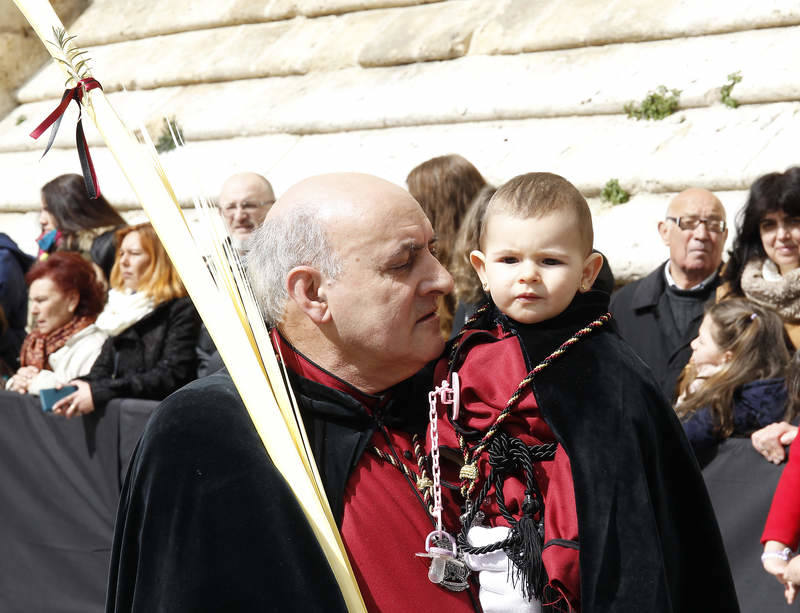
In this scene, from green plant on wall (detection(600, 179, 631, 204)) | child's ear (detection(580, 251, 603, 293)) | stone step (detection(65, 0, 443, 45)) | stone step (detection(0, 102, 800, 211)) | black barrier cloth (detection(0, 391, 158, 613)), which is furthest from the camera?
stone step (detection(65, 0, 443, 45))

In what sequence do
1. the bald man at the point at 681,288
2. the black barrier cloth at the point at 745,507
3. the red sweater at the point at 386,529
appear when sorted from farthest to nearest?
the bald man at the point at 681,288, the black barrier cloth at the point at 745,507, the red sweater at the point at 386,529

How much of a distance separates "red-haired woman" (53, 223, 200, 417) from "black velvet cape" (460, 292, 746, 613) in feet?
10.7

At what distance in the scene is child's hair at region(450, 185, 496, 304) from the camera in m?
4.50

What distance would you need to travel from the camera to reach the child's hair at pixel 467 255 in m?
4.50

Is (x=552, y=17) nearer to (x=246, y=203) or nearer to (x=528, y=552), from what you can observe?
(x=246, y=203)

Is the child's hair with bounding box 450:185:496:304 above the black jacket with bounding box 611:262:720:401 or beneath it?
above

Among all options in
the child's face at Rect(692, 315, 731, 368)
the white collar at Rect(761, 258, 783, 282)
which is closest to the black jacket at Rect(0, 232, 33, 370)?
the child's face at Rect(692, 315, 731, 368)

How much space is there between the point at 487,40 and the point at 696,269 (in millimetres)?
4478

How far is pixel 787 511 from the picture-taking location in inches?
154

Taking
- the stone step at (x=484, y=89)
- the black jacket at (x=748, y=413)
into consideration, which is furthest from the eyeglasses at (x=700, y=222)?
the stone step at (x=484, y=89)

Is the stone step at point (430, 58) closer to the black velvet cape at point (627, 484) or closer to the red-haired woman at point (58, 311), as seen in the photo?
the red-haired woman at point (58, 311)

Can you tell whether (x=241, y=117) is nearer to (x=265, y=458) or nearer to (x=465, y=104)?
(x=465, y=104)

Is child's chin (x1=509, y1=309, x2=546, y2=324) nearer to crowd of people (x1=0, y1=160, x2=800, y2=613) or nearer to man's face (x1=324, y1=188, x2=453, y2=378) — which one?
crowd of people (x1=0, y1=160, x2=800, y2=613)

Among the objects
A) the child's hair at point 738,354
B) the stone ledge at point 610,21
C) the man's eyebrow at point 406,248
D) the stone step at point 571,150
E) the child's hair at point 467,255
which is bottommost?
the child's hair at point 738,354
